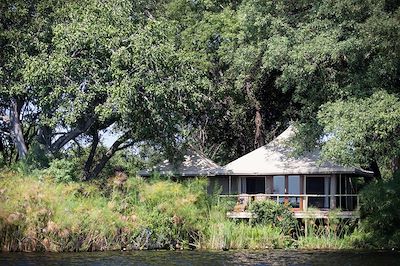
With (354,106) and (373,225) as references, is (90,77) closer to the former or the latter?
(354,106)

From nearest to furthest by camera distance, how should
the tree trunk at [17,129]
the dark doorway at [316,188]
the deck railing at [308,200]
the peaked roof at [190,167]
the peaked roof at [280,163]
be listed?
the deck railing at [308,200], the peaked roof at [280,163], the dark doorway at [316,188], the tree trunk at [17,129], the peaked roof at [190,167]

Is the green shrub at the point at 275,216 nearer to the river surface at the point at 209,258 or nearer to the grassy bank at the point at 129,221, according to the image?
the grassy bank at the point at 129,221

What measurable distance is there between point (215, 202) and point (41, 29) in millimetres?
12544

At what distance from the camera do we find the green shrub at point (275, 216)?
96.9 feet

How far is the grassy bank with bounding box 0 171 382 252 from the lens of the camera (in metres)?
25.4

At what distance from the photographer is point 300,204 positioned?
31.2 m

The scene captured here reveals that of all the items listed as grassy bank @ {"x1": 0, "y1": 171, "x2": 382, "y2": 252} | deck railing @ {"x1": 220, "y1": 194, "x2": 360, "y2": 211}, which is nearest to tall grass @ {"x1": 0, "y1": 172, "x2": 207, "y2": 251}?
grassy bank @ {"x1": 0, "y1": 171, "x2": 382, "y2": 252}

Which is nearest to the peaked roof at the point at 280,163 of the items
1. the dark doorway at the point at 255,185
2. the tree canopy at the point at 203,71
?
the dark doorway at the point at 255,185

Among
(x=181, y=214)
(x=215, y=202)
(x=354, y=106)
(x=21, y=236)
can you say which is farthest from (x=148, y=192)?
(x=354, y=106)

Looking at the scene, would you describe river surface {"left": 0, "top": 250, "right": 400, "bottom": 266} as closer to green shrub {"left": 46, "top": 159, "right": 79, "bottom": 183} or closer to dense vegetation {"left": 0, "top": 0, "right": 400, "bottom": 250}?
dense vegetation {"left": 0, "top": 0, "right": 400, "bottom": 250}

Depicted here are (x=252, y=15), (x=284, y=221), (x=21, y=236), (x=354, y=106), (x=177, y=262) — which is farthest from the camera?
(x=252, y=15)

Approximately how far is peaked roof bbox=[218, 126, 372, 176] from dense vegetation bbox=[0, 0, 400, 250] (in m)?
1.59

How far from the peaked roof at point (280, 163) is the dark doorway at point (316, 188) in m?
0.83

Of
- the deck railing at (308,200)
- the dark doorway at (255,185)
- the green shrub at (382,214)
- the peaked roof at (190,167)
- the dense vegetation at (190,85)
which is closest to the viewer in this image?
the dense vegetation at (190,85)
